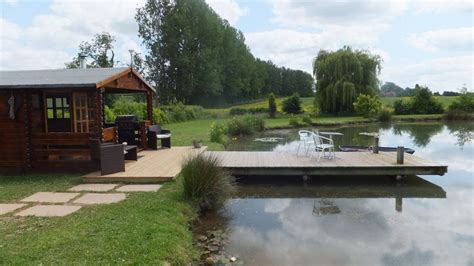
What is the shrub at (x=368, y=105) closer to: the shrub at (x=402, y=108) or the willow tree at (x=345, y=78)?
the willow tree at (x=345, y=78)

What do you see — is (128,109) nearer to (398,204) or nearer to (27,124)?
(27,124)

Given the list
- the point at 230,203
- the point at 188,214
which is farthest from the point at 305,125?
the point at 188,214

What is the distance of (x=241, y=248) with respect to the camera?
4738 mm

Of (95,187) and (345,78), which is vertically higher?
(345,78)

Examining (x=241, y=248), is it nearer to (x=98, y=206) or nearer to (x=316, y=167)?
(x=98, y=206)

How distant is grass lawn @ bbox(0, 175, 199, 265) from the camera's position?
11.8ft

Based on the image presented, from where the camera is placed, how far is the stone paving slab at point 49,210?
4953 mm

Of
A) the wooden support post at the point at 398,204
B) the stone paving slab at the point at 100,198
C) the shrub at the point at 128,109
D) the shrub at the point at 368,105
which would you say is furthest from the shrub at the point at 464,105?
the stone paving slab at the point at 100,198

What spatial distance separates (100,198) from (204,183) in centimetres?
160

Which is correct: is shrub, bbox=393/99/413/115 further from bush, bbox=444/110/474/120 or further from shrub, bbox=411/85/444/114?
bush, bbox=444/110/474/120

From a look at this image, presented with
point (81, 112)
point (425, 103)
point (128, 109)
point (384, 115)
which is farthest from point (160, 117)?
point (425, 103)

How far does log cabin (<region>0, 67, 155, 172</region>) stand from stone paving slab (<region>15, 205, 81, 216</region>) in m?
2.53

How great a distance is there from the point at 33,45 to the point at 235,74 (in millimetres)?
29832

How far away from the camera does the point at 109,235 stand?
13.5ft
